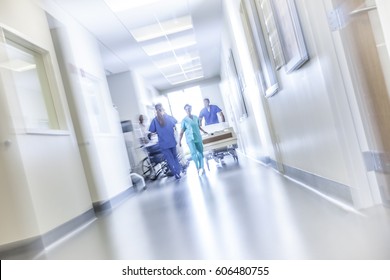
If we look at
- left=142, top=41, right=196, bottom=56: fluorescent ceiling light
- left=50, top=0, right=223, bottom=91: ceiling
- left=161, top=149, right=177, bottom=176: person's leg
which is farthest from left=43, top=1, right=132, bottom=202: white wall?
left=142, top=41, right=196, bottom=56: fluorescent ceiling light

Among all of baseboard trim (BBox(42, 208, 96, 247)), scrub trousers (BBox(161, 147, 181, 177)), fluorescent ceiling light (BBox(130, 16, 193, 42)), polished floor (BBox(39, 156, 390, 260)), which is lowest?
polished floor (BBox(39, 156, 390, 260))

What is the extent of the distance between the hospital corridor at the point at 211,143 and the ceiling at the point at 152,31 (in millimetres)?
51

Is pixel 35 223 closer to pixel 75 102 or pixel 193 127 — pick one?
pixel 75 102

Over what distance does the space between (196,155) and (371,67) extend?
5.93 meters

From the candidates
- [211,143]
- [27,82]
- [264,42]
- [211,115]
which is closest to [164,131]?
[211,143]

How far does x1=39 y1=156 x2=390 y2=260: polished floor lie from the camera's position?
75.9 inches

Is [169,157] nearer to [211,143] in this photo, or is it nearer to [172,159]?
[172,159]

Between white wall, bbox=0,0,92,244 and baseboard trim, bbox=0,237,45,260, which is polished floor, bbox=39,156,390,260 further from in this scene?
white wall, bbox=0,0,92,244

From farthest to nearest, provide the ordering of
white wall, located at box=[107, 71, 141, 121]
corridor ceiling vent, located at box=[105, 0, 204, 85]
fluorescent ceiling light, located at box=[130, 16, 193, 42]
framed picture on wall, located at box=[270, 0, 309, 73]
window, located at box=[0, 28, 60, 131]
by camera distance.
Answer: white wall, located at box=[107, 71, 141, 121], fluorescent ceiling light, located at box=[130, 16, 193, 42], corridor ceiling vent, located at box=[105, 0, 204, 85], window, located at box=[0, 28, 60, 131], framed picture on wall, located at box=[270, 0, 309, 73]

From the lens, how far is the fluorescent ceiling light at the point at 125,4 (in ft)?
20.6

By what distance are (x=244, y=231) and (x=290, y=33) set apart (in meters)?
1.62

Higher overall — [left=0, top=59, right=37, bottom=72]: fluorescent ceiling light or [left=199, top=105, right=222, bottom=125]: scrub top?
[left=0, top=59, right=37, bottom=72]: fluorescent ceiling light
